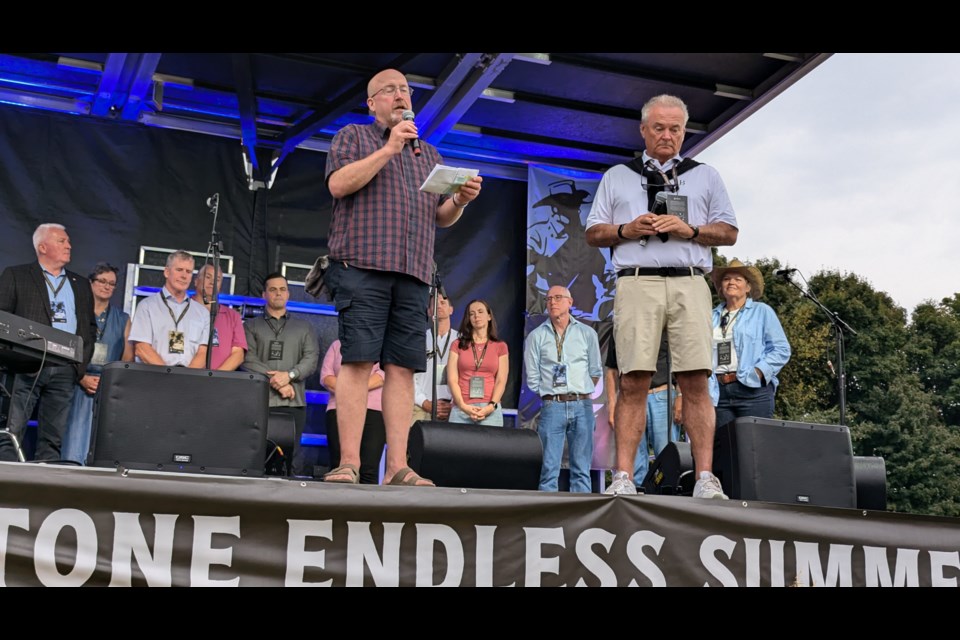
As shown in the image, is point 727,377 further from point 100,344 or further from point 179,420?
point 100,344

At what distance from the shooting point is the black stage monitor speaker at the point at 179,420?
11.0 feet

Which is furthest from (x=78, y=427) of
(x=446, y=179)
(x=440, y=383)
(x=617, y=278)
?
(x=617, y=278)

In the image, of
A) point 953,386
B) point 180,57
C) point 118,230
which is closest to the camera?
point 180,57

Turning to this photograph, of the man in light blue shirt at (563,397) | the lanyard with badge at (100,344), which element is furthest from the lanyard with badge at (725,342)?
the lanyard with badge at (100,344)

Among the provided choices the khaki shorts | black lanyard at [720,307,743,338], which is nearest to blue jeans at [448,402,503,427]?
black lanyard at [720,307,743,338]

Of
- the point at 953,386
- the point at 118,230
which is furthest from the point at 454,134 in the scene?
the point at 953,386

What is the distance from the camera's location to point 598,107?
7.08 metres

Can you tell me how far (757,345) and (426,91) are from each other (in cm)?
292

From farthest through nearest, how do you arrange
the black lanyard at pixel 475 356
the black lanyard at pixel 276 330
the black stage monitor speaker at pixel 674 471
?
the black lanyard at pixel 276 330, the black lanyard at pixel 475 356, the black stage monitor speaker at pixel 674 471

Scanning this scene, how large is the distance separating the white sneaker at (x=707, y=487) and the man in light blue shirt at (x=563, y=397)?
2.31 metres

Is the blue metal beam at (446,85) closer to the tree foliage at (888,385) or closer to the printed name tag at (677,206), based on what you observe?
the printed name tag at (677,206)

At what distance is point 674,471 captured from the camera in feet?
15.4
